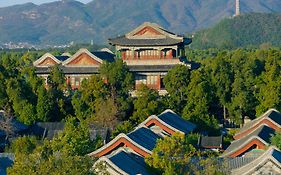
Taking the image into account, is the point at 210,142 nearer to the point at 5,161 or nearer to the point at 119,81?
the point at 119,81

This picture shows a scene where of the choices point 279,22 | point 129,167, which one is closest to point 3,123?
point 129,167

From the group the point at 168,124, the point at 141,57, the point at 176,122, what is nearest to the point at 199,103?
the point at 176,122

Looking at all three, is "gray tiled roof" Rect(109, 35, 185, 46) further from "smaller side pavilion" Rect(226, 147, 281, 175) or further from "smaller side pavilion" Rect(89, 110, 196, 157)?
"smaller side pavilion" Rect(226, 147, 281, 175)

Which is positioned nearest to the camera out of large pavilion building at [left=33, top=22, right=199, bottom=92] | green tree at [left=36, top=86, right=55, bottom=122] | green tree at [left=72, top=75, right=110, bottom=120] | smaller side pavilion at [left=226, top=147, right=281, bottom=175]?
smaller side pavilion at [left=226, top=147, right=281, bottom=175]

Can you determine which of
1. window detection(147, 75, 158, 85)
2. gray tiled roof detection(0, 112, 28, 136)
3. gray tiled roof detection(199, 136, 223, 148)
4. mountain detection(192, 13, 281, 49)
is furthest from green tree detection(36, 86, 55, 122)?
mountain detection(192, 13, 281, 49)

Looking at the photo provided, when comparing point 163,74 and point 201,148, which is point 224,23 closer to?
point 163,74

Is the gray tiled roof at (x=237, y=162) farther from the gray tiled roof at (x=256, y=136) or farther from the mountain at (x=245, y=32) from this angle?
the mountain at (x=245, y=32)

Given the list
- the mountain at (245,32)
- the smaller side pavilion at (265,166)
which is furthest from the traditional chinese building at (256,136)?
the mountain at (245,32)
